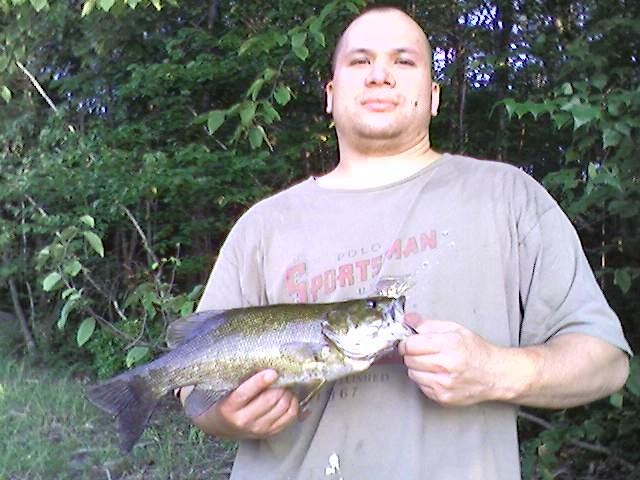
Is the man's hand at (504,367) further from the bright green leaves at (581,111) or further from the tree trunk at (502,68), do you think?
the tree trunk at (502,68)

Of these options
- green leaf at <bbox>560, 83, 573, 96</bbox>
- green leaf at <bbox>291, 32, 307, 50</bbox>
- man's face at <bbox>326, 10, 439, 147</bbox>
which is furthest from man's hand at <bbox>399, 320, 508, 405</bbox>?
green leaf at <bbox>291, 32, 307, 50</bbox>

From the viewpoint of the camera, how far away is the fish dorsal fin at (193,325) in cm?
220

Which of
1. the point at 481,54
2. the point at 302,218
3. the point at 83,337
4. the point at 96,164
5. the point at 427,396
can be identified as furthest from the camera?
the point at 96,164

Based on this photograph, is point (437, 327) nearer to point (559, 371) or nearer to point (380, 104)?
point (559, 371)

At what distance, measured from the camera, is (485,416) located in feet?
6.76

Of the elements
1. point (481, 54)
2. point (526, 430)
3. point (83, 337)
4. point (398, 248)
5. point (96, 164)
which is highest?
point (481, 54)

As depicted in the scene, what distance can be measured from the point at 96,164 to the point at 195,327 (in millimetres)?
5117

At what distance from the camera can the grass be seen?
5492 millimetres

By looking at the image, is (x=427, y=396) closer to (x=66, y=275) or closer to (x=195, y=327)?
(x=195, y=327)

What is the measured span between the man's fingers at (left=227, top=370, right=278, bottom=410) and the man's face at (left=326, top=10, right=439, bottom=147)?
0.80m

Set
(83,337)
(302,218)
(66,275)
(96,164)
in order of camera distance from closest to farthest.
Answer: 1. (302,218)
2. (83,337)
3. (66,275)
4. (96,164)

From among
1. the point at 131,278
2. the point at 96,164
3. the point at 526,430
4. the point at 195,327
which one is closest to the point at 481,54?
the point at 526,430

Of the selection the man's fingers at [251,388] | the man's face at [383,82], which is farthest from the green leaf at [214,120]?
the man's fingers at [251,388]

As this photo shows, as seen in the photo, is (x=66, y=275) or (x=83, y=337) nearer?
(x=83, y=337)
